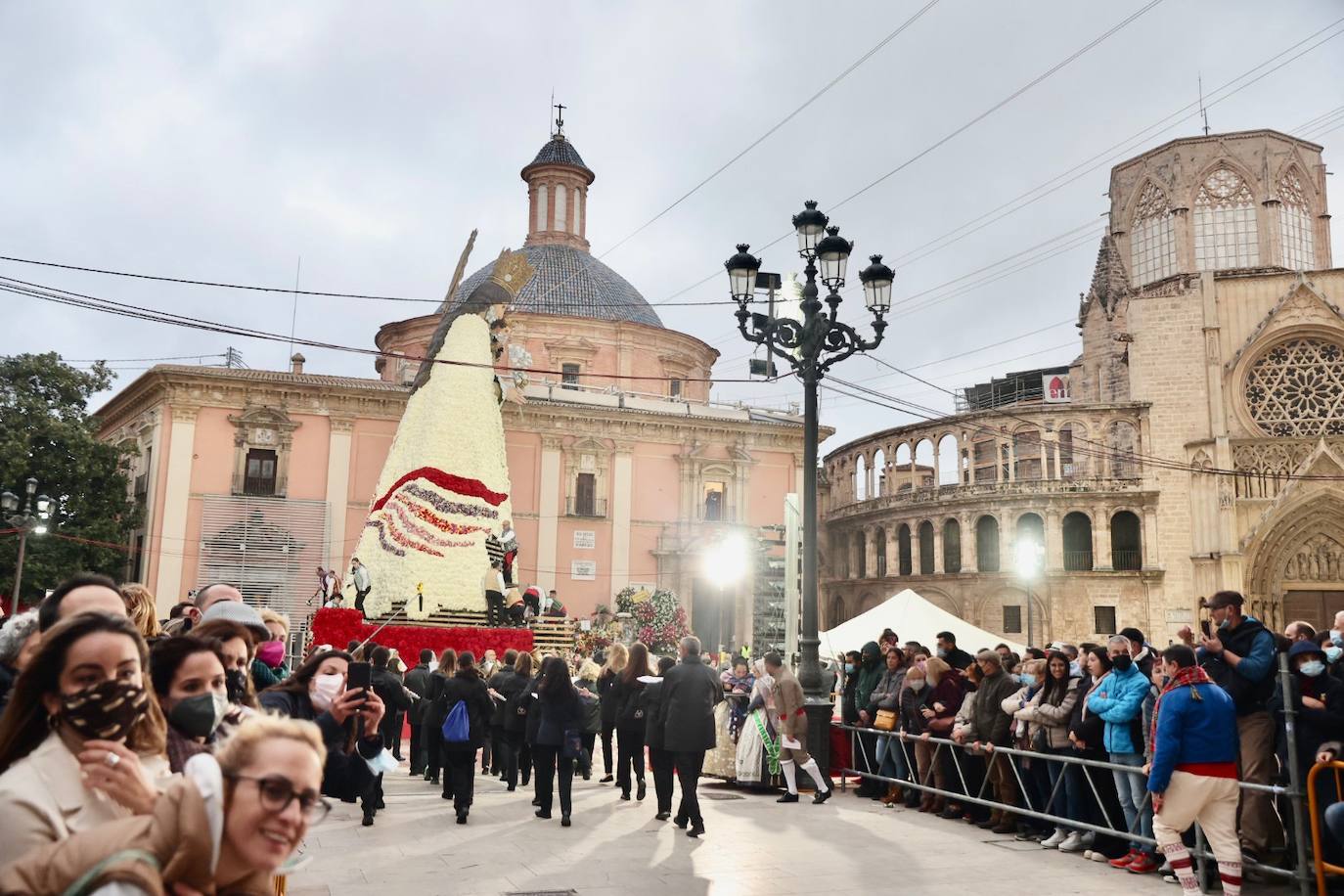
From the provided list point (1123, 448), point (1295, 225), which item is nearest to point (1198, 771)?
point (1123, 448)

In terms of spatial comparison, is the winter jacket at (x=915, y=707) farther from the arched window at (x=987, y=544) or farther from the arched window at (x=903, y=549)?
the arched window at (x=903, y=549)

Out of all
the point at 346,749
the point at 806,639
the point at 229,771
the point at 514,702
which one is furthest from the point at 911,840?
the point at 229,771

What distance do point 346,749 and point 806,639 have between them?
291 inches

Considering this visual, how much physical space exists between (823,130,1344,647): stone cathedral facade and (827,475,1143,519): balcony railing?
81 mm

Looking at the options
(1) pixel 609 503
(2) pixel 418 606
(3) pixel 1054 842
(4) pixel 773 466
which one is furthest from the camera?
(4) pixel 773 466

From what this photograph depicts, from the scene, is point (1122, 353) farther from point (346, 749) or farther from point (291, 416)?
point (346, 749)

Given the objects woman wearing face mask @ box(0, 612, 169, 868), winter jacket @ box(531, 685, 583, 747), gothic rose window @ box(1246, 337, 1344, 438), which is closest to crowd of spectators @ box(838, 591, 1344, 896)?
winter jacket @ box(531, 685, 583, 747)

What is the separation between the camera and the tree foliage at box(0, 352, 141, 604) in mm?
29109

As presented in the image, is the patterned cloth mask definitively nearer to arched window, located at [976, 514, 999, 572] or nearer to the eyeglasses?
the eyeglasses

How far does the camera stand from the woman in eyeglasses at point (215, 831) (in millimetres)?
1783

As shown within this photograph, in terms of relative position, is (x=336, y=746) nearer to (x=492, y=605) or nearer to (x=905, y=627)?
(x=905, y=627)

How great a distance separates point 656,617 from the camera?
97.3ft

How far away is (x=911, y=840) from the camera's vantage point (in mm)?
8281

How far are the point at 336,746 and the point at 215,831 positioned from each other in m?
2.13
